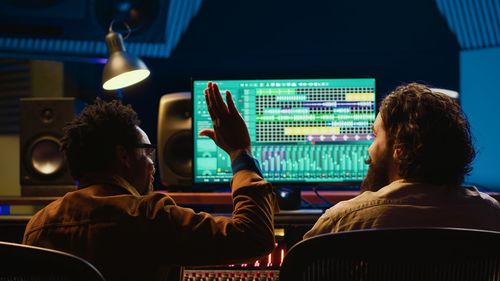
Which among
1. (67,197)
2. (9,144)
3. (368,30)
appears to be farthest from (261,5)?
(67,197)

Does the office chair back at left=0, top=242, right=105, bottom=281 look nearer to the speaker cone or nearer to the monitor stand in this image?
the monitor stand

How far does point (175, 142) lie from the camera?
9.41ft

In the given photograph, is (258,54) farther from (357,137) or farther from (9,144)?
(9,144)

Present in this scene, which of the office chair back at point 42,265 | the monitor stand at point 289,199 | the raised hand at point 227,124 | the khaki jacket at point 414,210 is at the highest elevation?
the raised hand at point 227,124

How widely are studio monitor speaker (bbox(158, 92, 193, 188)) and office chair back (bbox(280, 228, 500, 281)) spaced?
1.80 meters

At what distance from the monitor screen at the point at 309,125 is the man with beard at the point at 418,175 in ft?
3.20

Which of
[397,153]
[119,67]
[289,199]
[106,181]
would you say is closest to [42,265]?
[106,181]

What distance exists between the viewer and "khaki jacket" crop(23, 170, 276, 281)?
1.40 meters

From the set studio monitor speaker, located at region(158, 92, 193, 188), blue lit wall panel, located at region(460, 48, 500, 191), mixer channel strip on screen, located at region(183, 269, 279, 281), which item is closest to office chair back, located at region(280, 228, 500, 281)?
mixer channel strip on screen, located at region(183, 269, 279, 281)

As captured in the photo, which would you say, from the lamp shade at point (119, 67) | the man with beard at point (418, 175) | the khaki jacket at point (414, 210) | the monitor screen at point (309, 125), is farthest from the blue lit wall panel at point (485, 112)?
the khaki jacket at point (414, 210)

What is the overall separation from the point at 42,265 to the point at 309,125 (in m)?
1.71

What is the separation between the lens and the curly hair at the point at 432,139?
1489mm

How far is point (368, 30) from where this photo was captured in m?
3.58

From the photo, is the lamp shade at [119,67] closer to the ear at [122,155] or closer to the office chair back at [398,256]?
the ear at [122,155]
